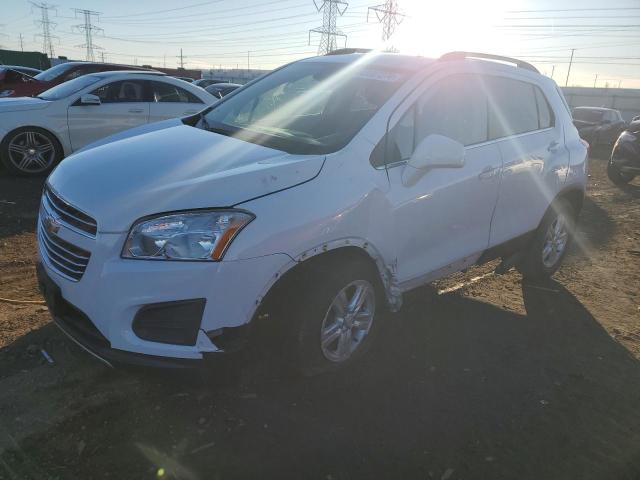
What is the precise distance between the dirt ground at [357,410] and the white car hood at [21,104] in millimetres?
4165

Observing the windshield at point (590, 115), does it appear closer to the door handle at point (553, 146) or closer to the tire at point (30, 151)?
the door handle at point (553, 146)

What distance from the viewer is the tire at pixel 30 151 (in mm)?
7191

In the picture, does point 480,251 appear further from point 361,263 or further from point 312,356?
point 312,356

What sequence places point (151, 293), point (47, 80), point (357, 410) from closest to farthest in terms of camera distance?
point (151, 293) → point (357, 410) → point (47, 80)

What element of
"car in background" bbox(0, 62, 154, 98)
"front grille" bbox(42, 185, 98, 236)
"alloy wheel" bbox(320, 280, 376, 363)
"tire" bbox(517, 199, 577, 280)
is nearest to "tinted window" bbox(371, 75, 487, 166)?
"alloy wheel" bbox(320, 280, 376, 363)

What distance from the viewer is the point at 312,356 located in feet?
8.88

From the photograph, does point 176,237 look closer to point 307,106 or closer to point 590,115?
point 307,106

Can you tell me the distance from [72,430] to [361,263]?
1.67m

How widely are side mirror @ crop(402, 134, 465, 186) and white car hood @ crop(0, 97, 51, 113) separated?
255 inches

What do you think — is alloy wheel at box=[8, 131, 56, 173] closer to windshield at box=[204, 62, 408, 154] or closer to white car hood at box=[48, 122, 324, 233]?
windshield at box=[204, 62, 408, 154]

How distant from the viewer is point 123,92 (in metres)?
8.06

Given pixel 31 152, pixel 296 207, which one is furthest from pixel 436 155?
pixel 31 152

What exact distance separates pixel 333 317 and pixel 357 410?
1.70 feet

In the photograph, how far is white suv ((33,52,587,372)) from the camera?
7.39 feet
